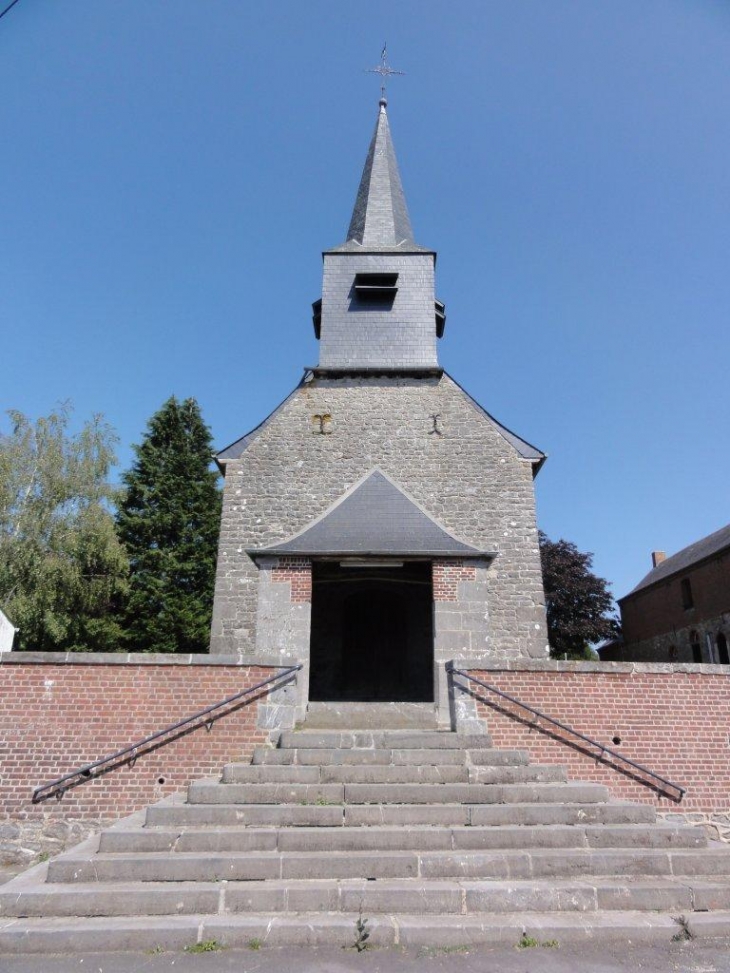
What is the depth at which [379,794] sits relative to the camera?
5215 millimetres

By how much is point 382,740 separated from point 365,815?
1240 millimetres

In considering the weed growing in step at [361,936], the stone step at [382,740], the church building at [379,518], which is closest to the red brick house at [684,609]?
the church building at [379,518]

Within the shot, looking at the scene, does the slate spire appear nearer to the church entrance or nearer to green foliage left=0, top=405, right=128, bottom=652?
the church entrance

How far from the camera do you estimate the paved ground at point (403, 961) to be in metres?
3.38

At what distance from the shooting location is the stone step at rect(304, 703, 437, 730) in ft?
23.7

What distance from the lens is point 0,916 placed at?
3.94m

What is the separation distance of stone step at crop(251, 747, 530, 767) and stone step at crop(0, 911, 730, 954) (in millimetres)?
1884

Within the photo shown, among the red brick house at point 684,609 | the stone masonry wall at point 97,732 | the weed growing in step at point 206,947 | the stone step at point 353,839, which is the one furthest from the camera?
the red brick house at point 684,609

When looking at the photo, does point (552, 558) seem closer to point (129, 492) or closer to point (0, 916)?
point (129, 492)

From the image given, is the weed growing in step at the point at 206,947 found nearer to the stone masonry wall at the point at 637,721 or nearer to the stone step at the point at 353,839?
the stone step at the point at 353,839

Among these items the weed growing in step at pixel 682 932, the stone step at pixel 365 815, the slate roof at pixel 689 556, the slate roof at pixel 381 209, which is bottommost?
the weed growing in step at pixel 682 932

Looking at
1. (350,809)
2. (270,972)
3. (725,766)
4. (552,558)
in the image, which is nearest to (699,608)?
(552,558)

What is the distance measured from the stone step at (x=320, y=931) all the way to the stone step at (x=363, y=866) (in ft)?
1.08

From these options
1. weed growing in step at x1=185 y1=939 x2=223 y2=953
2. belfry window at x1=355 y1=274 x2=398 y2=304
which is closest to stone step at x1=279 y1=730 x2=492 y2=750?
weed growing in step at x1=185 y1=939 x2=223 y2=953
